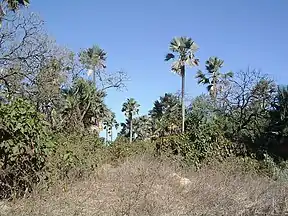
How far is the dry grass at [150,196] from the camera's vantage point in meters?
8.09

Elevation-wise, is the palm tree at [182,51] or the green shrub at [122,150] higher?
the palm tree at [182,51]

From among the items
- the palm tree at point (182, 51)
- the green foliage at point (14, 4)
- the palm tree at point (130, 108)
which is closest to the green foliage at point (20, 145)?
the green foliage at point (14, 4)

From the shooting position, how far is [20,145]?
865 cm

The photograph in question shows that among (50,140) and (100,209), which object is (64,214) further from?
(50,140)

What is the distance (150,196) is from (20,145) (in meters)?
3.28

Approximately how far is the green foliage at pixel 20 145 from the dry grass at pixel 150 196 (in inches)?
24.5

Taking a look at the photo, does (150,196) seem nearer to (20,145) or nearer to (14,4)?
(20,145)

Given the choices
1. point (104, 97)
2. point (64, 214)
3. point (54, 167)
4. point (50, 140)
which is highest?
point (104, 97)

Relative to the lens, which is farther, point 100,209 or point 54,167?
point 54,167

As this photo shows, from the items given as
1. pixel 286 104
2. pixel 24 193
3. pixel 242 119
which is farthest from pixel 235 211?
pixel 242 119

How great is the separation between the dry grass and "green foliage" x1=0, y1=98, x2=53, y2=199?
2.04 feet

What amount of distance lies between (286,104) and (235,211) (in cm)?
1645

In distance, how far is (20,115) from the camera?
8836 mm

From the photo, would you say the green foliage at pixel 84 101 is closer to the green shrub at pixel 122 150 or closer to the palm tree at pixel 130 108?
the green shrub at pixel 122 150
